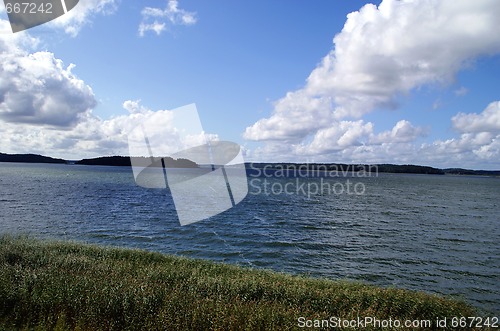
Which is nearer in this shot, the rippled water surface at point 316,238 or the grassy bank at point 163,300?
the grassy bank at point 163,300

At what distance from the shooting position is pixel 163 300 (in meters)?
12.2

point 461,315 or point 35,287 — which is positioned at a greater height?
point 35,287

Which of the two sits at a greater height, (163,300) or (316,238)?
(163,300)

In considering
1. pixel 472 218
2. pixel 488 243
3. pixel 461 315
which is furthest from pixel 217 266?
pixel 472 218

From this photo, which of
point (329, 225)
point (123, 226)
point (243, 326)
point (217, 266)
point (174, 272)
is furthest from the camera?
point (329, 225)

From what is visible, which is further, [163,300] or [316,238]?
[316,238]

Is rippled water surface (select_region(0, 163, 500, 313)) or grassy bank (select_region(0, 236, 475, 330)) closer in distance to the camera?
grassy bank (select_region(0, 236, 475, 330))

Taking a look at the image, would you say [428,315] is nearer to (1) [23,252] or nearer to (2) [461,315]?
(2) [461,315]

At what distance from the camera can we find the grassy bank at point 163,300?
1081cm

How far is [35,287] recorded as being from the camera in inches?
494

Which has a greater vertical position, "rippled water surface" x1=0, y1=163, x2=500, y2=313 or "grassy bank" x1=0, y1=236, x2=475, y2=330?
"grassy bank" x1=0, y1=236, x2=475, y2=330

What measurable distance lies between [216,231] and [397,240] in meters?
19.1

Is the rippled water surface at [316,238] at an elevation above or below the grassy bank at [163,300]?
below

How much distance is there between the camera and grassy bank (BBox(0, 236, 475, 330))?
10812 millimetres
